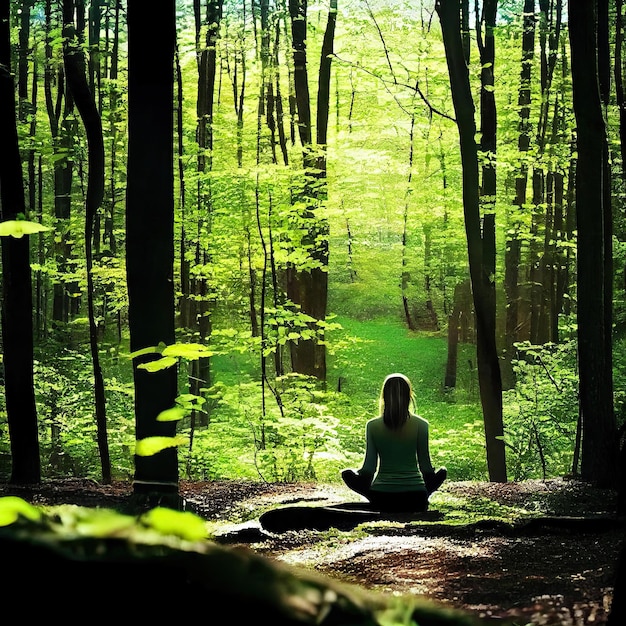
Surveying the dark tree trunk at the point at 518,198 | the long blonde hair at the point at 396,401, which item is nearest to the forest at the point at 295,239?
the dark tree trunk at the point at 518,198

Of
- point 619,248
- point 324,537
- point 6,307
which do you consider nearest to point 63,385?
point 6,307

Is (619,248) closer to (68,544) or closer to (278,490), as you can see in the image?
(278,490)

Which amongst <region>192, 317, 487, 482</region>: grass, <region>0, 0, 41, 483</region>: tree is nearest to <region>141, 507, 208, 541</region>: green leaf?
<region>0, 0, 41, 483</region>: tree

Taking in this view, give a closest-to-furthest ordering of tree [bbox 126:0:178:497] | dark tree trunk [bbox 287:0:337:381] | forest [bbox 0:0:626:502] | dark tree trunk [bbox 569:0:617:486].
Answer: tree [bbox 126:0:178:497], forest [bbox 0:0:626:502], dark tree trunk [bbox 569:0:617:486], dark tree trunk [bbox 287:0:337:381]

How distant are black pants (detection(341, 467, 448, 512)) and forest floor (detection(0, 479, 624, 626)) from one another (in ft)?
1.13

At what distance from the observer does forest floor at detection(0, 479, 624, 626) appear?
9.92 feet

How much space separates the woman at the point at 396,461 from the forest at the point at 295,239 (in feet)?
7.21

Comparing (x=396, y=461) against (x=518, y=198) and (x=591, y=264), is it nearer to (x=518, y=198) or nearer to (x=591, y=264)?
(x=591, y=264)

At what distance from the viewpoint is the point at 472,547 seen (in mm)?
4648

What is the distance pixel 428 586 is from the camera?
11.5 ft

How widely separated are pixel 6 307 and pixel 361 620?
826 cm

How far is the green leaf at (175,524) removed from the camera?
74 centimetres

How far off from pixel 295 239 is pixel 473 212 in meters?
6.00

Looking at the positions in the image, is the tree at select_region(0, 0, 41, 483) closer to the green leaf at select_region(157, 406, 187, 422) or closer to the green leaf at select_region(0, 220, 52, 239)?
the green leaf at select_region(0, 220, 52, 239)
